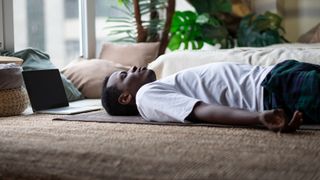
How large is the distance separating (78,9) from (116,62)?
552 mm

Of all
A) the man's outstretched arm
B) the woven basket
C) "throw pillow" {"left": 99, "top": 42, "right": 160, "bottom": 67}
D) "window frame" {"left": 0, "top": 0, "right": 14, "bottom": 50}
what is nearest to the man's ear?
the man's outstretched arm

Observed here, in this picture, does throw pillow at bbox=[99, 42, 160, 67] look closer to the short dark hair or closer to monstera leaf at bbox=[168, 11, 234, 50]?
monstera leaf at bbox=[168, 11, 234, 50]

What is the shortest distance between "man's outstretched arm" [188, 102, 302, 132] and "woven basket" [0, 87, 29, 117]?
85cm

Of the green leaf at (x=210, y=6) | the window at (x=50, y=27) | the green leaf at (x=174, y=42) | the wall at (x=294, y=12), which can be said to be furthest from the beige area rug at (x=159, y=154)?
the wall at (x=294, y=12)

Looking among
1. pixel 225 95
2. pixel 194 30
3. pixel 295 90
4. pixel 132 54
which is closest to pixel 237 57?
pixel 225 95

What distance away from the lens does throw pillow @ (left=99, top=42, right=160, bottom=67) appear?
3.16m

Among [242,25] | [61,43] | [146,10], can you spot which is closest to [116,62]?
[61,43]

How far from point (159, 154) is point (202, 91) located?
0.68 m

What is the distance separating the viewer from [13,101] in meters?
2.11

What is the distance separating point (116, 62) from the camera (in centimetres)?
318

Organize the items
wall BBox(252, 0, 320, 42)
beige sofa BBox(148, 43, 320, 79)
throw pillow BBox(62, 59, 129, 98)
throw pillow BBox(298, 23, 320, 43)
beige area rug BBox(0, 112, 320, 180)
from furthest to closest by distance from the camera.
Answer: wall BBox(252, 0, 320, 42), throw pillow BBox(298, 23, 320, 43), throw pillow BBox(62, 59, 129, 98), beige sofa BBox(148, 43, 320, 79), beige area rug BBox(0, 112, 320, 180)

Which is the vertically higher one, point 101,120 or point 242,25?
point 242,25

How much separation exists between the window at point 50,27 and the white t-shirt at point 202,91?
1336 millimetres

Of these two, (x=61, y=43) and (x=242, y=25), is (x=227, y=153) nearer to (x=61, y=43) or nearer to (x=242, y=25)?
(x=61, y=43)
